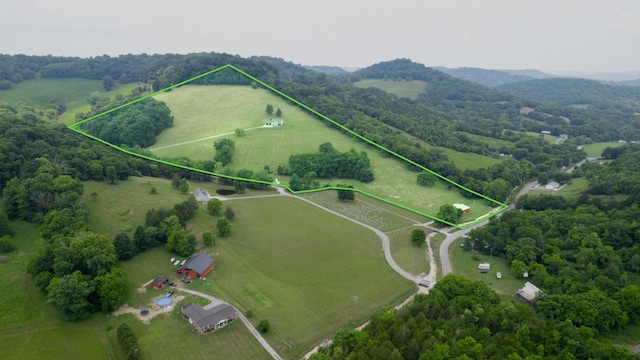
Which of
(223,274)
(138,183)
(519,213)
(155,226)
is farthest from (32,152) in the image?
(519,213)

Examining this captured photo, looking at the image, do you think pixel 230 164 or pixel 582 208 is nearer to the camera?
pixel 230 164

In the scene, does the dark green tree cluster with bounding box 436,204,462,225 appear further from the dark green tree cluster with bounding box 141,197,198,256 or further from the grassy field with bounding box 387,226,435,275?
the dark green tree cluster with bounding box 141,197,198,256

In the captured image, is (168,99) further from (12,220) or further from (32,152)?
(32,152)

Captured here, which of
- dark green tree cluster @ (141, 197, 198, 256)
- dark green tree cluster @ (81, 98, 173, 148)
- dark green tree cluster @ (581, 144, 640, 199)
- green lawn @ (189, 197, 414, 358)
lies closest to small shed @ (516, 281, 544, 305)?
green lawn @ (189, 197, 414, 358)

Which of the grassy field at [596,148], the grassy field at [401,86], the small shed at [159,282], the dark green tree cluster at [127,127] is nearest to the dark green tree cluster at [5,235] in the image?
the small shed at [159,282]

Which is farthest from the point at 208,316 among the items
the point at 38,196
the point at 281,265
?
the point at 38,196
